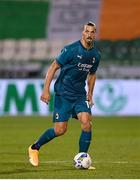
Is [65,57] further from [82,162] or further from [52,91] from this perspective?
[52,91]

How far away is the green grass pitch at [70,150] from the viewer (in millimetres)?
9516

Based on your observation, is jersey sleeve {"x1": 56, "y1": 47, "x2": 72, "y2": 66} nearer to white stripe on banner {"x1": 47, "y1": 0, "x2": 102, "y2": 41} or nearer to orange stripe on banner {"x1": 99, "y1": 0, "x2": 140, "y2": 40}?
orange stripe on banner {"x1": 99, "y1": 0, "x2": 140, "y2": 40}

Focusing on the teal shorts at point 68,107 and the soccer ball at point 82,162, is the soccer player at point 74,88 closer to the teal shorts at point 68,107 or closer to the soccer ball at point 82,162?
the teal shorts at point 68,107

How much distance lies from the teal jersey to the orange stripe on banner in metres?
20.5

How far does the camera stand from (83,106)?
10297 millimetres

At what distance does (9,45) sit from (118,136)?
562 inches

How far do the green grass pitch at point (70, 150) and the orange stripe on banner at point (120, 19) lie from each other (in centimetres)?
881

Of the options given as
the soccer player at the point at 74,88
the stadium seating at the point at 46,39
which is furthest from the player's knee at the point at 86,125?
the stadium seating at the point at 46,39

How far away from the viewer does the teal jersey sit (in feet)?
33.5

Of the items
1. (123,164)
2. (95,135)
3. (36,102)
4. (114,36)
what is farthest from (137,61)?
(123,164)

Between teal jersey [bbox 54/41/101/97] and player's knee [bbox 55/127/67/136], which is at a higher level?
teal jersey [bbox 54/41/101/97]

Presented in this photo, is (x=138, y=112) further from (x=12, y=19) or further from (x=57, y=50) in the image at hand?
(x=12, y=19)

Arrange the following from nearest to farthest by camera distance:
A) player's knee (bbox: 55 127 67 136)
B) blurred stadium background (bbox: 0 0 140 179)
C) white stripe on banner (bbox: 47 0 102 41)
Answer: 1. player's knee (bbox: 55 127 67 136)
2. blurred stadium background (bbox: 0 0 140 179)
3. white stripe on banner (bbox: 47 0 102 41)

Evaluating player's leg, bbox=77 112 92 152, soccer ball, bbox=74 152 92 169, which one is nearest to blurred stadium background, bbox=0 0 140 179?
soccer ball, bbox=74 152 92 169
